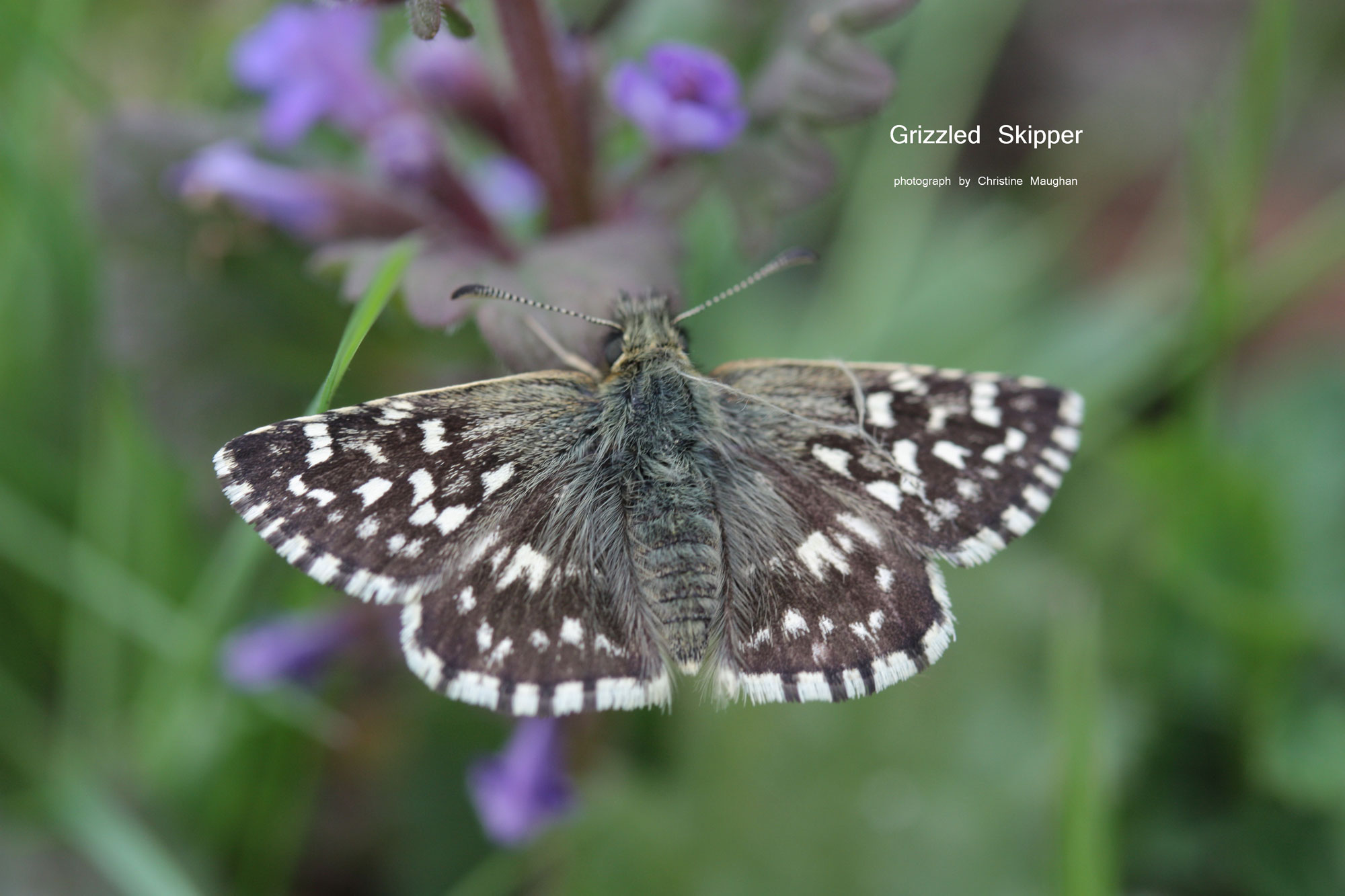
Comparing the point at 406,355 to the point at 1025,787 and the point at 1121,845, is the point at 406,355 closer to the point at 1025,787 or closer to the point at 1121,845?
the point at 1025,787

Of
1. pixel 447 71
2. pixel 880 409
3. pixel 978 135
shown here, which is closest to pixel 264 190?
pixel 447 71

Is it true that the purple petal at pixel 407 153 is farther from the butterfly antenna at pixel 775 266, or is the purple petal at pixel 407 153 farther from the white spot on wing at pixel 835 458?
the white spot on wing at pixel 835 458

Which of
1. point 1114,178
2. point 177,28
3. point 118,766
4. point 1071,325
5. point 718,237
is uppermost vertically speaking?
point 177,28

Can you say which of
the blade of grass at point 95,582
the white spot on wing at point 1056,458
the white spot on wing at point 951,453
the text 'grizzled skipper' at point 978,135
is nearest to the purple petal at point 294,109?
the blade of grass at point 95,582

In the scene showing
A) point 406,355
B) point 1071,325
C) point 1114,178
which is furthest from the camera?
point 1114,178

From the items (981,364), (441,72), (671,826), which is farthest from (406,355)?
(981,364)

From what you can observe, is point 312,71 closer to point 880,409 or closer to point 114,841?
point 880,409

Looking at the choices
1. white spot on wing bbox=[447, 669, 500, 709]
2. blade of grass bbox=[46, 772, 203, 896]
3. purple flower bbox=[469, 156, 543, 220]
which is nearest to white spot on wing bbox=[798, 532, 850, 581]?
white spot on wing bbox=[447, 669, 500, 709]

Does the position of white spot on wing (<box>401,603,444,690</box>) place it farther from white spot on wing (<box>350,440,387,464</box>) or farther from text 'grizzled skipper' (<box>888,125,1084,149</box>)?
text 'grizzled skipper' (<box>888,125,1084,149</box>)
